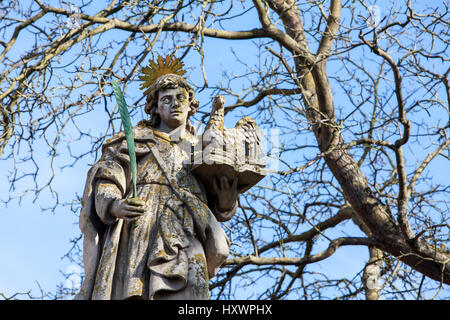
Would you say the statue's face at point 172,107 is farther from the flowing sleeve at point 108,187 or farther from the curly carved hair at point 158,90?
the flowing sleeve at point 108,187

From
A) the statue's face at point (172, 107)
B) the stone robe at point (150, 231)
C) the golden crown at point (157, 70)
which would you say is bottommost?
the stone robe at point (150, 231)

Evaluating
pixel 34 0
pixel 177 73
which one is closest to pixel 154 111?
pixel 177 73

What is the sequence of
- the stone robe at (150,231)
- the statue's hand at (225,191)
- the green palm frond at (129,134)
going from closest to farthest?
the stone robe at (150,231), the green palm frond at (129,134), the statue's hand at (225,191)

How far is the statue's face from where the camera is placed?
19.9ft

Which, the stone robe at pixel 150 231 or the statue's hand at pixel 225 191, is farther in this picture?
the statue's hand at pixel 225 191

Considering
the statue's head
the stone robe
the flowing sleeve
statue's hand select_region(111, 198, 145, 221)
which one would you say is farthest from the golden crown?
statue's hand select_region(111, 198, 145, 221)

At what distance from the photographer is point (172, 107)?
608 centimetres

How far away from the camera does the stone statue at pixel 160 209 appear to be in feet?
17.3

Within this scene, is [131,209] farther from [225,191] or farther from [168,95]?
[168,95]

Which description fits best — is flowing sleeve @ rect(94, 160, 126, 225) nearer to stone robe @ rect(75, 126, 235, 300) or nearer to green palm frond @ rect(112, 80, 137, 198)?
stone robe @ rect(75, 126, 235, 300)

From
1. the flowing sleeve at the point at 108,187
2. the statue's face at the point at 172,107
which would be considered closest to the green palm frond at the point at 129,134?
the flowing sleeve at the point at 108,187

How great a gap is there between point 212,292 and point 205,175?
17.1 feet

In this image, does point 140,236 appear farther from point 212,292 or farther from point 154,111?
point 212,292

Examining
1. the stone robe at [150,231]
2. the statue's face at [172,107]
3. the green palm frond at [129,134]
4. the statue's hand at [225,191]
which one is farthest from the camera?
the statue's face at [172,107]
